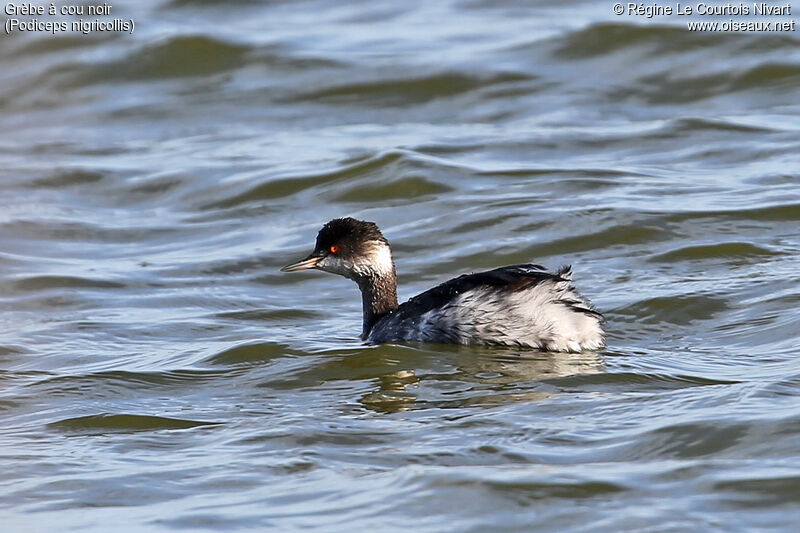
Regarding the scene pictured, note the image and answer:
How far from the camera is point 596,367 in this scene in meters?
6.93

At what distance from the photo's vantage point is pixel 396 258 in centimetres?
973

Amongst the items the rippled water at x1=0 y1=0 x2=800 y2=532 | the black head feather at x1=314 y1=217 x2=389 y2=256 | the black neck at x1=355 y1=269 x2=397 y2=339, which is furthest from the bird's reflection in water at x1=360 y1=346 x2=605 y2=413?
the black head feather at x1=314 y1=217 x2=389 y2=256

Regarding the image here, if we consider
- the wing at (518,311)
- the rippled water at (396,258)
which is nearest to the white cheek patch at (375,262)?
the rippled water at (396,258)

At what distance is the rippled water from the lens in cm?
545

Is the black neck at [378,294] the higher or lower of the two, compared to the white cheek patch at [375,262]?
lower

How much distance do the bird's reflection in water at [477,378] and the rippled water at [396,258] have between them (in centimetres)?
2

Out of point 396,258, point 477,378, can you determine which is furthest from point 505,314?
point 396,258

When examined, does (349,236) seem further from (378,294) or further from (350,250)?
(378,294)

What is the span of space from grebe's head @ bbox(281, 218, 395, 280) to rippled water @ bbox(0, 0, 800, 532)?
0.40 meters

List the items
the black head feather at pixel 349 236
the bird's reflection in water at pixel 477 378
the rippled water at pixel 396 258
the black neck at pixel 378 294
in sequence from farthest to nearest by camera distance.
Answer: the black neck at pixel 378 294 → the black head feather at pixel 349 236 → the bird's reflection in water at pixel 477 378 → the rippled water at pixel 396 258

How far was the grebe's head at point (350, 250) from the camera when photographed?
8039mm

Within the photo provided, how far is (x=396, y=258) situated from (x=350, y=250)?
1.67 meters

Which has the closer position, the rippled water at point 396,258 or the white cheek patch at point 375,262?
the rippled water at point 396,258

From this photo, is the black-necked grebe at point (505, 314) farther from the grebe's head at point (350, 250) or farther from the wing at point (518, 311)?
the grebe's head at point (350, 250)
